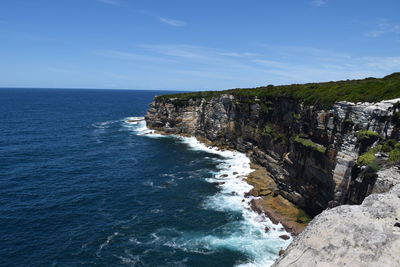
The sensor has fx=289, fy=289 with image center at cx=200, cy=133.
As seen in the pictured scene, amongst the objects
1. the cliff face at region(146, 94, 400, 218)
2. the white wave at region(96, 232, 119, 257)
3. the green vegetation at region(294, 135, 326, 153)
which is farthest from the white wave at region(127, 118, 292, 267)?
the green vegetation at region(294, 135, 326, 153)

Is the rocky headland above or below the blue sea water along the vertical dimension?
above

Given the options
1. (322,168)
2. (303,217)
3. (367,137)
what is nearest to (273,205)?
(303,217)

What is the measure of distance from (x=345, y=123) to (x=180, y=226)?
99.0 feet

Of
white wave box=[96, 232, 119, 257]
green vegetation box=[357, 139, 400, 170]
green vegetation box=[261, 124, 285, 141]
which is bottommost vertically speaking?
white wave box=[96, 232, 119, 257]

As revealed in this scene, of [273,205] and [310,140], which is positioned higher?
[310,140]

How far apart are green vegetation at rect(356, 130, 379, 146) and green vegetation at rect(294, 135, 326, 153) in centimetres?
789

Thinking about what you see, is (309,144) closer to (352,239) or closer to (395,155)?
(395,155)

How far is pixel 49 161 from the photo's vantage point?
7662 centimetres

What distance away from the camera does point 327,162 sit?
44.9 m

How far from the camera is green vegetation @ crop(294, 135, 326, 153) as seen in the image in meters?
47.2

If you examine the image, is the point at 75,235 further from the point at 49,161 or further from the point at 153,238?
the point at 49,161

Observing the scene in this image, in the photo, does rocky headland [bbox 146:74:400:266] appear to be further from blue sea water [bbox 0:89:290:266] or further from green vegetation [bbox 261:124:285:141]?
blue sea water [bbox 0:89:290:266]

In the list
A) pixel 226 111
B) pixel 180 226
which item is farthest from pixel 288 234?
pixel 226 111

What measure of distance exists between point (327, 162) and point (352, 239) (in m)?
28.3
